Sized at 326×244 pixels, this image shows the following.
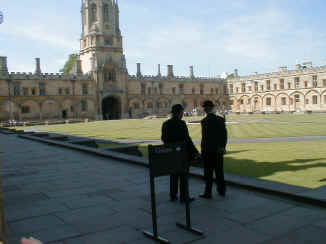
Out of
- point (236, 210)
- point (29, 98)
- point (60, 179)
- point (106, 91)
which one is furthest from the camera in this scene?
point (106, 91)

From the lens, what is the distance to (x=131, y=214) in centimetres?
495

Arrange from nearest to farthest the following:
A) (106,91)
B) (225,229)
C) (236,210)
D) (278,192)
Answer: (225,229) → (236,210) → (278,192) → (106,91)

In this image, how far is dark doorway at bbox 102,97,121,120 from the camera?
58500mm

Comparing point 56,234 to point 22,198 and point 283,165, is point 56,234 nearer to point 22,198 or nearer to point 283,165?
point 22,198

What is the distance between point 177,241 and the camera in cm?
390

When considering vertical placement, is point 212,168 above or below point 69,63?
below

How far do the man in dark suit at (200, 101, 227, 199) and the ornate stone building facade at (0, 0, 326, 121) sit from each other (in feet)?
157

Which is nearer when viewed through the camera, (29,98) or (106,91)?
(29,98)

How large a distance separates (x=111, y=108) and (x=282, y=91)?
107ft

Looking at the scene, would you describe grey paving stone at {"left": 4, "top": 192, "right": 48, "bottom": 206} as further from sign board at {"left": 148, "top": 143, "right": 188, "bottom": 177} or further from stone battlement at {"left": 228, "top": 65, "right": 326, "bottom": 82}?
stone battlement at {"left": 228, "top": 65, "right": 326, "bottom": 82}

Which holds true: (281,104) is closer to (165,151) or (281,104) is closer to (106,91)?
(106,91)

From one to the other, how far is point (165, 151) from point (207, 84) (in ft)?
227

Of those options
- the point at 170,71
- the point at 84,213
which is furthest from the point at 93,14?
the point at 84,213

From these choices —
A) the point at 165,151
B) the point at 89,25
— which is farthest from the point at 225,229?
the point at 89,25
